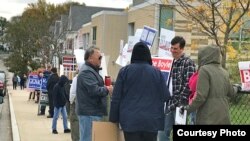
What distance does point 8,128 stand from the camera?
53.0 ft

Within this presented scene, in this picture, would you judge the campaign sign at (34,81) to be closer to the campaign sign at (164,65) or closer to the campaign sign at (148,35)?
the campaign sign at (148,35)

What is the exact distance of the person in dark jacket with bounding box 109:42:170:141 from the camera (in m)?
5.84

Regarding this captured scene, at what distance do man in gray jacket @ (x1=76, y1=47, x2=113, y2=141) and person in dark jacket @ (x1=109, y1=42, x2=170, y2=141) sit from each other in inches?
47.3

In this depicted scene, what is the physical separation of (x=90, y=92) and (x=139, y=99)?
4.67 feet

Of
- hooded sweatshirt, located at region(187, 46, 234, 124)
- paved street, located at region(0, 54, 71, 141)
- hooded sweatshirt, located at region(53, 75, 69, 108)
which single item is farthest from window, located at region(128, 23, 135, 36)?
hooded sweatshirt, located at region(187, 46, 234, 124)

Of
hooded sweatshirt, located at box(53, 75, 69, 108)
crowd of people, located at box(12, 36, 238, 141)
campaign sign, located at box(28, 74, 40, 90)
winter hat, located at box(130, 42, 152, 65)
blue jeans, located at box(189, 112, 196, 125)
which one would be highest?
winter hat, located at box(130, 42, 152, 65)

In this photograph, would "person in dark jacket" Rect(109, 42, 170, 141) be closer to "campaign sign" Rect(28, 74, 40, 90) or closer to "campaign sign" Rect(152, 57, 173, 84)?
"campaign sign" Rect(152, 57, 173, 84)

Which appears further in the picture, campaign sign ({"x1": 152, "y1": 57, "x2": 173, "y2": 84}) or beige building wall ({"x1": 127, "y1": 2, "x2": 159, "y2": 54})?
beige building wall ({"x1": 127, "y1": 2, "x2": 159, "y2": 54})

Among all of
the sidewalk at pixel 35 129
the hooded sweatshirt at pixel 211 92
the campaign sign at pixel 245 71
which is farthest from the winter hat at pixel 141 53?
the sidewalk at pixel 35 129

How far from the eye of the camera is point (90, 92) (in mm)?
7125

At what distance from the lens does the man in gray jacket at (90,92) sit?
23.6ft

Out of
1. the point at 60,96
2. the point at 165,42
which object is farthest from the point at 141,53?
the point at 60,96

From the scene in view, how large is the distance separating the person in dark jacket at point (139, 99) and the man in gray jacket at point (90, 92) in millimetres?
1201

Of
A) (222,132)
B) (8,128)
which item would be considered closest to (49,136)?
(8,128)
